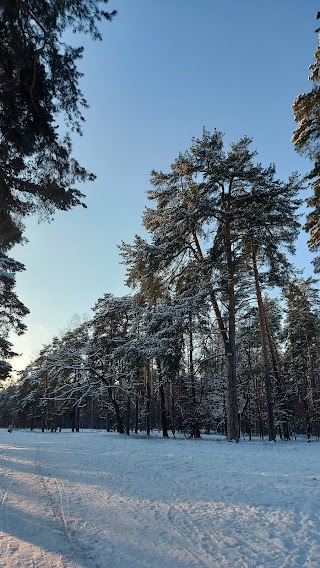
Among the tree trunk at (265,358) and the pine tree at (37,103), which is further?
the tree trunk at (265,358)

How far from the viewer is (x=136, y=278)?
1844 centimetres

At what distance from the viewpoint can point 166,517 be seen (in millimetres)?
5406

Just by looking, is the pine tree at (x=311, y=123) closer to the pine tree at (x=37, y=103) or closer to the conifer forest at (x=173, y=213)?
the conifer forest at (x=173, y=213)

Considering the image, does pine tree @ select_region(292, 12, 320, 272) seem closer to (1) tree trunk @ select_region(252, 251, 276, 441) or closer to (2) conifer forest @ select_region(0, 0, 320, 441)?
(2) conifer forest @ select_region(0, 0, 320, 441)

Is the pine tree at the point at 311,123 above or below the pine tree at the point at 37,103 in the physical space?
above

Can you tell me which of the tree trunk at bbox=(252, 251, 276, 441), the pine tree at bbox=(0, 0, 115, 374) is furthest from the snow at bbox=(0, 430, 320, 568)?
the tree trunk at bbox=(252, 251, 276, 441)

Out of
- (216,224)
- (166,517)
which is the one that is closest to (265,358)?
(216,224)

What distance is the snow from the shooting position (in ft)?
13.3

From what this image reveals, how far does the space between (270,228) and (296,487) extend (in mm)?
13621

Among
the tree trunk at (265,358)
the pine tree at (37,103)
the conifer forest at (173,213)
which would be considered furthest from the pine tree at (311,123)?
the pine tree at (37,103)

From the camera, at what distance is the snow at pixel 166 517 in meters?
4.05

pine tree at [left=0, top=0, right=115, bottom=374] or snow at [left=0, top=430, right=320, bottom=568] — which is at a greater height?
pine tree at [left=0, top=0, right=115, bottom=374]

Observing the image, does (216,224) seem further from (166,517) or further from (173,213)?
(166,517)

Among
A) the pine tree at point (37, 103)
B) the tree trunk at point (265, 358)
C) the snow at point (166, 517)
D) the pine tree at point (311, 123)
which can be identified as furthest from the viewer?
the tree trunk at point (265, 358)
